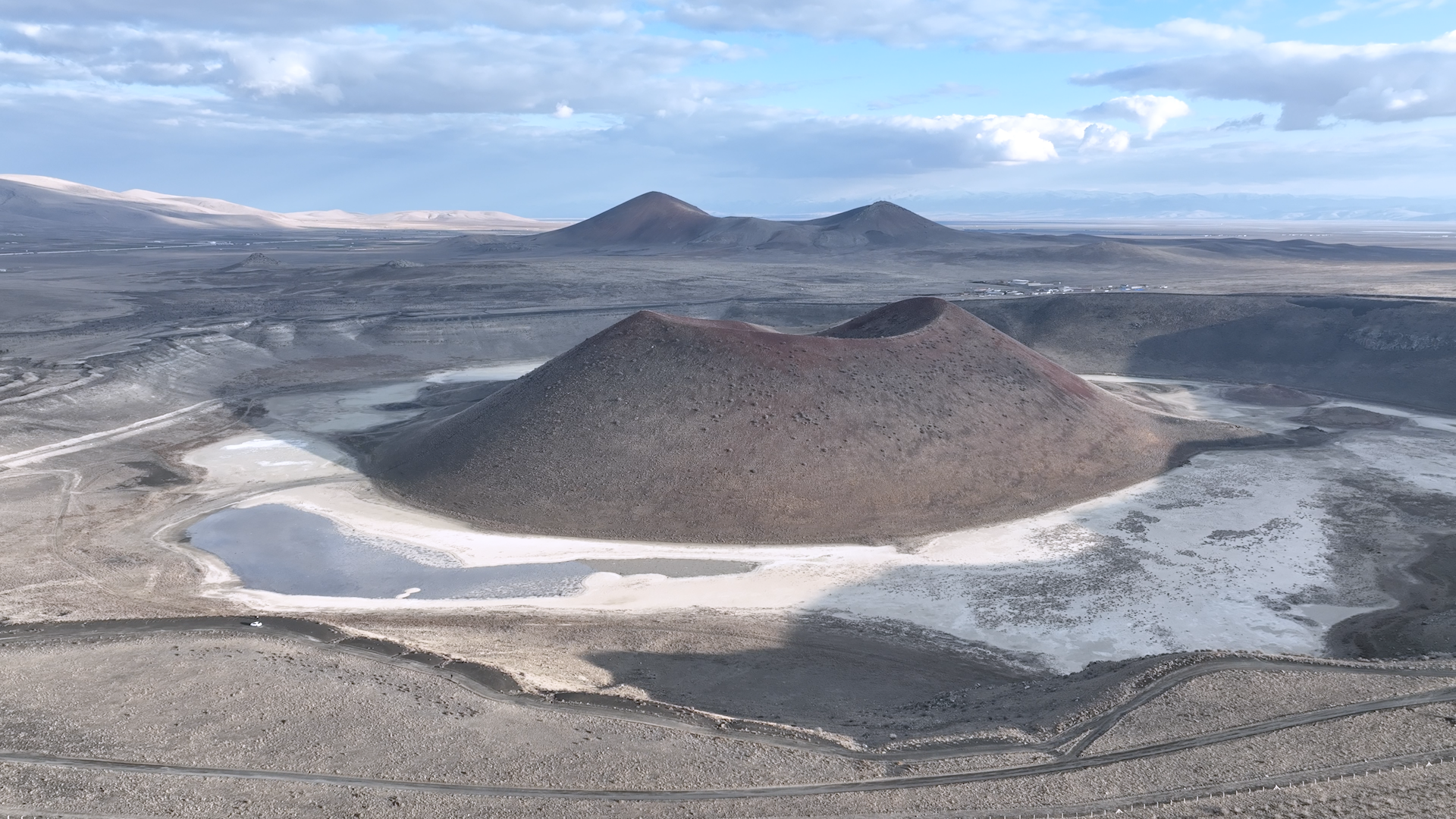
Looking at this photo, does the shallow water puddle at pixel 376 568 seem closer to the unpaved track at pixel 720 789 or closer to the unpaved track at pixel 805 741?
the unpaved track at pixel 805 741

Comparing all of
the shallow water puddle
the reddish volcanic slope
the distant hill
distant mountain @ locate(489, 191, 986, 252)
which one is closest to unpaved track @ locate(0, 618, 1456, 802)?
the shallow water puddle

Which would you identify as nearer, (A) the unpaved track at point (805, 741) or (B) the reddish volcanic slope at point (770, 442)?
(A) the unpaved track at point (805, 741)

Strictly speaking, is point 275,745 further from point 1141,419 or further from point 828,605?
point 1141,419

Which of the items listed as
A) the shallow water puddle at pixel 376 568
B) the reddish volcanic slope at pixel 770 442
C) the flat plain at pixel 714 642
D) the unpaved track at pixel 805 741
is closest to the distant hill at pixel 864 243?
the flat plain at pixel 714 642

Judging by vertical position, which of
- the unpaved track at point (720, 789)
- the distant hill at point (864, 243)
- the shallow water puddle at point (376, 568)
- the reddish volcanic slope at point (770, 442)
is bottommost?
the shallow water puddle at point (376, 568)

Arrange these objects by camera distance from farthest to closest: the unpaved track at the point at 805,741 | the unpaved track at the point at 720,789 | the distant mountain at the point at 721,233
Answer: the distant mountain at the point at 721,233, the unpaved track at the point at 805,741, the unpaved track at the point at 720,789

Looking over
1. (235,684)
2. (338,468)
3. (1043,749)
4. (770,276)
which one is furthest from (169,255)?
(1043,749)

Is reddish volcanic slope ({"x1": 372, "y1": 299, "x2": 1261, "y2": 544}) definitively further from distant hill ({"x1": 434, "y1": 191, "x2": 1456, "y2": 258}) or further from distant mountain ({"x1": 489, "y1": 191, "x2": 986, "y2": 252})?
distant mountain ({"x1": 489, "y1": 191, "x2": 986, "y2": 252})
